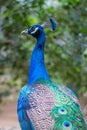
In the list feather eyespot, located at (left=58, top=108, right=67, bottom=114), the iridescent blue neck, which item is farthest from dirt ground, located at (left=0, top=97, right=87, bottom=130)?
feather eyespot, located at (left=58, top=108, right=67, bottom=114)

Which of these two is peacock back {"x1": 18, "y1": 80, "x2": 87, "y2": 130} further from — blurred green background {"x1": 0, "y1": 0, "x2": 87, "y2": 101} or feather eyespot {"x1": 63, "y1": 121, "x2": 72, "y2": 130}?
blurred green background {"x1": 0, "y1": 0, "x2": 87, "y2": 101}

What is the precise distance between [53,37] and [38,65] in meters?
1.81

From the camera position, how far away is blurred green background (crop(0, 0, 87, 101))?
507 cm

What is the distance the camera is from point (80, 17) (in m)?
5.25

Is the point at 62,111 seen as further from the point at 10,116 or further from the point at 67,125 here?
the point at 10,116

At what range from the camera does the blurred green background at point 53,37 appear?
5.07 metres

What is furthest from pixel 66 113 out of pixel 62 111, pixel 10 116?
pixel 10 116

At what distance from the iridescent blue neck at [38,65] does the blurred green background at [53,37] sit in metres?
1.29

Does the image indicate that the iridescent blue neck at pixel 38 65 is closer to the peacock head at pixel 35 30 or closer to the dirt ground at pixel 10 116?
the peacock head at pixel 35 30

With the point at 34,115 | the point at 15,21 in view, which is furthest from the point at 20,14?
the point at 34,115

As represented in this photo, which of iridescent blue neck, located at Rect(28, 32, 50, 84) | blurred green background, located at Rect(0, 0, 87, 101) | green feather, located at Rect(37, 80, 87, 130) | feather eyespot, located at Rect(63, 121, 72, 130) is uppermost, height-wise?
blurred green background, located at Rect(0, 0, 87, 101)

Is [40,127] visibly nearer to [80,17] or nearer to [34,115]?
[34,115]

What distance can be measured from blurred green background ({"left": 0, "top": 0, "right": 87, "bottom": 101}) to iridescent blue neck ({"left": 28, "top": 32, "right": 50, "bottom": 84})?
129 cm

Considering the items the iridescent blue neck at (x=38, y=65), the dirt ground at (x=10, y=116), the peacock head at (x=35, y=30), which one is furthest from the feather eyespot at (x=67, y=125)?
the dirt ground at (x=10, y=116)
